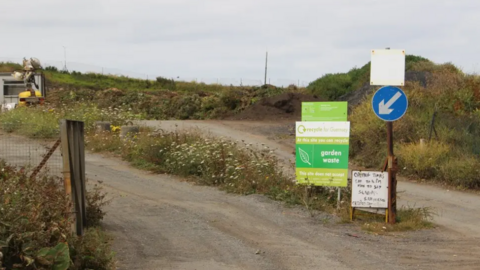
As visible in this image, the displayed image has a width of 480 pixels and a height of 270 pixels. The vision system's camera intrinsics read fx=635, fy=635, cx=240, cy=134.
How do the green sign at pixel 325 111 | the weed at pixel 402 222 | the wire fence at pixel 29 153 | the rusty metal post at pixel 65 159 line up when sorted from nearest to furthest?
the rusty metal post at pixel 65 159 < the wire fence at pixel 29 153 < the weed at pixel 402 222 < the green sign at pixel 325 111

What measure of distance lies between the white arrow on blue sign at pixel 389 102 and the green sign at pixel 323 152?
102 cm

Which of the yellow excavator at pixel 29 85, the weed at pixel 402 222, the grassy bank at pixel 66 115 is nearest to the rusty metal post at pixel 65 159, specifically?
the weed at pixel 402 222

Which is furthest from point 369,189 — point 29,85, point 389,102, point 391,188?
point 29,85

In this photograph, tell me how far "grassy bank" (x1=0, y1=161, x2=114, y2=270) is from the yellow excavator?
55.8 ft

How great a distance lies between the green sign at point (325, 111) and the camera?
12.1 metres

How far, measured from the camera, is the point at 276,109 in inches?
1284

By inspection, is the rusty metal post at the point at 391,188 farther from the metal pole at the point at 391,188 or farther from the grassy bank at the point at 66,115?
the grassy bank at the point at 66,115

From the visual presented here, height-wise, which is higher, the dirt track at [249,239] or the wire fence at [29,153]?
the wire fence at [29,153]

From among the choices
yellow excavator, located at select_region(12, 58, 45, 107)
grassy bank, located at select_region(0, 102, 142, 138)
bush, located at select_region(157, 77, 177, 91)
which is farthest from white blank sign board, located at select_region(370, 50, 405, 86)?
bush, located at select_region(157, 77, 177, 91)

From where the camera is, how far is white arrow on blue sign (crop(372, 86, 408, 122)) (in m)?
11.2

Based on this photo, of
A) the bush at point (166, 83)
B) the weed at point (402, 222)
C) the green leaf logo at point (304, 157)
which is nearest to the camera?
the weed at point (402, 222)

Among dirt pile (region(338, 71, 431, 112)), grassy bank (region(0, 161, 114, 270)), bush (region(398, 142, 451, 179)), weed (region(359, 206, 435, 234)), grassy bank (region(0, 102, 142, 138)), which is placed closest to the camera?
grassy bank (region(0, 161, 114, 270))

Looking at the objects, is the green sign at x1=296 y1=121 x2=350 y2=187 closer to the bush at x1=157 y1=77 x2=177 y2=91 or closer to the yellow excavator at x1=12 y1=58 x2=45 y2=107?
the yellow excavator at x1=12 y1=58 x2=45 y2=107

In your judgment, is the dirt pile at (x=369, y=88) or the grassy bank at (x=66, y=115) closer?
the grassy bank at (x=66, y=115)
